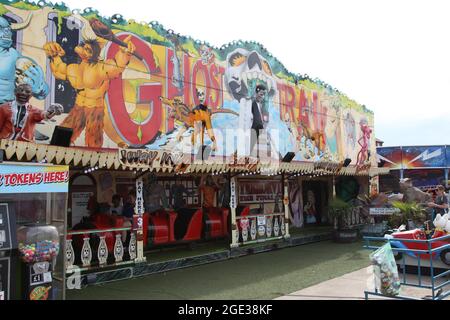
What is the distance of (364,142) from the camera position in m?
19.8

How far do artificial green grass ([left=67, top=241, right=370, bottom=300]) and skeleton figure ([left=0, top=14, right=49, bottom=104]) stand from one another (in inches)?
157

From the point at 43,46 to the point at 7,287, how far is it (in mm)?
4885

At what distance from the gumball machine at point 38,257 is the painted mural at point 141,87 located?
2.66 m

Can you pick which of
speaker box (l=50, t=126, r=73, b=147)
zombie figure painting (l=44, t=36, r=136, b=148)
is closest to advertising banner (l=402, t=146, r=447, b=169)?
zombie figure painting (l=44, t=36, r=136, b=148)

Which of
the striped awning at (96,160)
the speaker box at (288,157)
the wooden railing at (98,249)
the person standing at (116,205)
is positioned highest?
the speaker box at (288,157)

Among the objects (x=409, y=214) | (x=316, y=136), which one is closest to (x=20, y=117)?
(x=409, y=214)

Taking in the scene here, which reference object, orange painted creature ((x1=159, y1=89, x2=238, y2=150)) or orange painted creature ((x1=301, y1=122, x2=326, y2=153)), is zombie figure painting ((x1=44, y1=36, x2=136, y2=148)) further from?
orange painted creature ((x1=301, y1=122, x2=326, y2=153))

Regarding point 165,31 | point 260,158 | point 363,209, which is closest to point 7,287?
point 165,31

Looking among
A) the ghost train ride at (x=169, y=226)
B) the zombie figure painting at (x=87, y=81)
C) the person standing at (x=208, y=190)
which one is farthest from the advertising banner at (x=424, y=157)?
the zombie figure painting at (x=87, y=81)

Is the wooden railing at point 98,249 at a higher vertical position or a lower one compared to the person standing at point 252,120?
lower

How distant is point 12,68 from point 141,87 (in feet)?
9.74

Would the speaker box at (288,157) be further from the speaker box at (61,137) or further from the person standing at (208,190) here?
the speaker box at (61,137)

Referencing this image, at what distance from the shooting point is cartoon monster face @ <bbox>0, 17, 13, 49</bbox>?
7.57 meters

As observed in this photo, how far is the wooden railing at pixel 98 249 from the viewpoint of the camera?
8.41 metres
